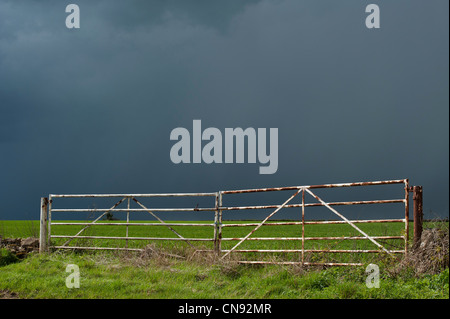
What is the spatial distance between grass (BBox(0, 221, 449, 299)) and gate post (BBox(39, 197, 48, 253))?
2.12 m

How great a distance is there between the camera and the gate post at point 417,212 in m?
9.29

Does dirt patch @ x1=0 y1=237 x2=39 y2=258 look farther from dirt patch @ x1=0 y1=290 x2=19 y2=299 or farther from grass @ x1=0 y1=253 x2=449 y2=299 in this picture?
dirt patch @ x1=0 y1=290 x2=19 y2=299

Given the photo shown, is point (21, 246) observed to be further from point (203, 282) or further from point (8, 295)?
point (203, 282)

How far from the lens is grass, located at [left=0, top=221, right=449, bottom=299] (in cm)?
798

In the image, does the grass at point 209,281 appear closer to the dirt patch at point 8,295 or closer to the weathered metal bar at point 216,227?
the dirt patch at point 8,295

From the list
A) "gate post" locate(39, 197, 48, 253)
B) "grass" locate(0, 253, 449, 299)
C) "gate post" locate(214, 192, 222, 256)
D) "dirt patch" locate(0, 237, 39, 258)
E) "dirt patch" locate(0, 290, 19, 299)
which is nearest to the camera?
"grass" locate(0, 253, 449, 299)

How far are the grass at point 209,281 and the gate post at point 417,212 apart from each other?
0.80m

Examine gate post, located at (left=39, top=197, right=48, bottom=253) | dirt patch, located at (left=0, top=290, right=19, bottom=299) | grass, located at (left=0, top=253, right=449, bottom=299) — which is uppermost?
gate post, located at (left=39, top=197, right=48, bottom=253)

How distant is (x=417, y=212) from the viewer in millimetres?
9359

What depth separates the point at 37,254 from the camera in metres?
13.5

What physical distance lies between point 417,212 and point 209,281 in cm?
489

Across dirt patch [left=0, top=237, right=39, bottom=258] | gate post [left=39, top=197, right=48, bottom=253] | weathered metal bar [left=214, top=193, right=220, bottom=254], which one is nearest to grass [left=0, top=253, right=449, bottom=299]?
weathered metal bar [left=214, top=193, right=220, bottom=254]
